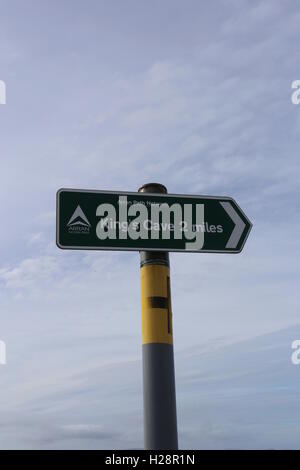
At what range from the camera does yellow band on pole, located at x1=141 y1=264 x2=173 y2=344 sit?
7.65 metres

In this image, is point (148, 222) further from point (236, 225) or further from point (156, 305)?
point (236, 225)

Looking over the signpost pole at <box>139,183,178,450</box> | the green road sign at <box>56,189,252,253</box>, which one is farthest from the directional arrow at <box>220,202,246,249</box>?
the signpost pole at <box>139,183,178,450</box>

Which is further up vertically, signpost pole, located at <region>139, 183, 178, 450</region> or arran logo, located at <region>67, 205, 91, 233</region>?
arran logo, located at <region>67, 205, 91, 233</region>

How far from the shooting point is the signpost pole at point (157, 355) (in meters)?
7.42

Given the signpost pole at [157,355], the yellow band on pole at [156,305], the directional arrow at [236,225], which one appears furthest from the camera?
the directional arrow at [236,225]

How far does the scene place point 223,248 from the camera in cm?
784

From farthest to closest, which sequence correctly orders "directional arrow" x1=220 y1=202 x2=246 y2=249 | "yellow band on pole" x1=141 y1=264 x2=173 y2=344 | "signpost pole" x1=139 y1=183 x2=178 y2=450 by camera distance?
"directional arrow" x1=220 y1=202 x2=246 y2=249, "yellow band on pole" x1=141 y1=264 x2=173 y2=344, "signpost pole" x1=139 y1=183 x2=178 y2=450

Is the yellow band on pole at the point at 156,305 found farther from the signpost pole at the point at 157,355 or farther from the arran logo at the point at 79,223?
the arran logo at the point at 79,223

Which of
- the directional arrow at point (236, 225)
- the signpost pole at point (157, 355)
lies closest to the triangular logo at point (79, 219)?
the signpost pole at point (157, 355)

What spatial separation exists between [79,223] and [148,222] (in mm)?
918

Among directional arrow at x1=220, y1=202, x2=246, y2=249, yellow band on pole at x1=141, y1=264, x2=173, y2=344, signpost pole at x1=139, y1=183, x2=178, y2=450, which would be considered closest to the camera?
signpost pole at x1=139, y1=183, x2=178, y2=450

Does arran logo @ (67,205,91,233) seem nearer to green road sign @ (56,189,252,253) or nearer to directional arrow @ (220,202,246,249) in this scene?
green road sign @ (56,189,252,253)

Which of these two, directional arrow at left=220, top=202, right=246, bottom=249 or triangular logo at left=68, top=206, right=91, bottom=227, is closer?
triangular logo at left=68, top=206, right=91, bottom=227

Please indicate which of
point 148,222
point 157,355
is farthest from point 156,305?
point 148,222
